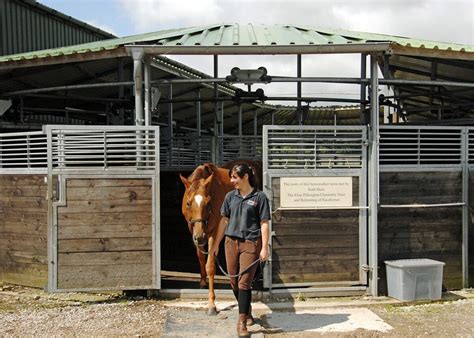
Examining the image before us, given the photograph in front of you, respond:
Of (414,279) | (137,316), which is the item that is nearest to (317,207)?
(414,279)

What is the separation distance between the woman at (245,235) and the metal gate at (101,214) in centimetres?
159

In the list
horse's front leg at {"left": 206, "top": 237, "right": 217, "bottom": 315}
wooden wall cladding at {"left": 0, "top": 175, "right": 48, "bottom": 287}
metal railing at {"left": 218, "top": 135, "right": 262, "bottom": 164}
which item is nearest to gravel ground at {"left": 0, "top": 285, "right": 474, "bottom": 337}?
horse's front leg at {"left": 206, "top": 237, "right": 217, "bottom": 315}

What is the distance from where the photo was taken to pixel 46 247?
7.07 meters

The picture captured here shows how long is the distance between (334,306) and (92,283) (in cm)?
319

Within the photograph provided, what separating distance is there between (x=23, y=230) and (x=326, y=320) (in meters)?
4.40

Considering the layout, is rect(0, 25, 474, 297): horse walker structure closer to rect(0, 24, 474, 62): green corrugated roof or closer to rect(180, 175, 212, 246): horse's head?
rect(0, 24, 474, 62): green corrugated roof

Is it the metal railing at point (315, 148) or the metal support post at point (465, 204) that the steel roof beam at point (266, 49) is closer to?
the metal railing at point (315, 148)

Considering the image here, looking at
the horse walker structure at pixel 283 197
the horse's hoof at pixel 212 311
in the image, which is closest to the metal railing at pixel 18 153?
the horse walker structure at pixel 283 197

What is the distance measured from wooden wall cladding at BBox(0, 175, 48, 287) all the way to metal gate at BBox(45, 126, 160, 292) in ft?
1.81

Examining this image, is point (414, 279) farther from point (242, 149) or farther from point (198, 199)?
point (242, 149)

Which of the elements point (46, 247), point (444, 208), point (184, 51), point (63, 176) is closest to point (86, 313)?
point (46, 247)

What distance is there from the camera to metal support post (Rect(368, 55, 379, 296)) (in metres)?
6.87

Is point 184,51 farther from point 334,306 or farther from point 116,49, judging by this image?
point 334,306

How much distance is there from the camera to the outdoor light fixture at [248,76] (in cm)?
739
